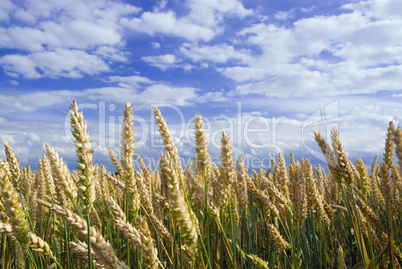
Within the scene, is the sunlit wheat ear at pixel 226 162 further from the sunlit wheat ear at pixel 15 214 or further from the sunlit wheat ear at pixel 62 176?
the sunlit wheat ear at pixel 15 214

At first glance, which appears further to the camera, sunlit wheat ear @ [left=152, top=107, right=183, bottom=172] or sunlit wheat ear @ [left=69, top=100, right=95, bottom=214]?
sunlit wheat ear @ [left=152, top=107, right=183, bottom=172]

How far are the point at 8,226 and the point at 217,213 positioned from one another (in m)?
1.35

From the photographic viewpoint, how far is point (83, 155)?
1.66 m

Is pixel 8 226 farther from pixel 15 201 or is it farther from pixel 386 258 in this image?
pixel 386 258

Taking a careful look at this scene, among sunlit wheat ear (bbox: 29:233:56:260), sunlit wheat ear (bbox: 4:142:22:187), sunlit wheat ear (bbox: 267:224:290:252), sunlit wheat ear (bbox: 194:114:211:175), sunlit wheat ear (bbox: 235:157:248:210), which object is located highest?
sunlit wheat ear (bbox: 194:114:211:175)

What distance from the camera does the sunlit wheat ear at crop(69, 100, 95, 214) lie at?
1613 mm

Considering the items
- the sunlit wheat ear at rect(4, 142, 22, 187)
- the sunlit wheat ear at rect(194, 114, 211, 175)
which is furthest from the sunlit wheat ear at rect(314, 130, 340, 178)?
the sunlit wheat ear at rect(4, 142, 22, 187)

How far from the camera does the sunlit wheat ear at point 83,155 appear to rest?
1613 mm

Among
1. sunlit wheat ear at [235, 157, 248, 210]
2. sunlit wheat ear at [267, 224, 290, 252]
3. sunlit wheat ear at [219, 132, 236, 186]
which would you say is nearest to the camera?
sunlit wheat ear at [219, 132, 236, 186]

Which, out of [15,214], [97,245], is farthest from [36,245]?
[97,245]

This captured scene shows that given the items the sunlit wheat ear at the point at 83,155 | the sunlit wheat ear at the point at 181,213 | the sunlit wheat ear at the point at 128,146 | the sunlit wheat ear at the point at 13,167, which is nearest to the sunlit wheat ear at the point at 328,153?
the sunlit wheat ear at the point at 181,213

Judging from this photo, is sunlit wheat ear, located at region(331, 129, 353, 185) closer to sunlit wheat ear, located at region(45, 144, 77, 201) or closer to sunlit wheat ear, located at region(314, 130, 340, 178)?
sunlit wheat ear, located at region(314, 130, 340, 178)

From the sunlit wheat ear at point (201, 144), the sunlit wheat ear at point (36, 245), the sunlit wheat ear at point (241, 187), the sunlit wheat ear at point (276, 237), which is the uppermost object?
the sunlit wheat ear at point (201, 144)

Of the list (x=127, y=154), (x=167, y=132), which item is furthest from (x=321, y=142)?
(x=127, y=154)
